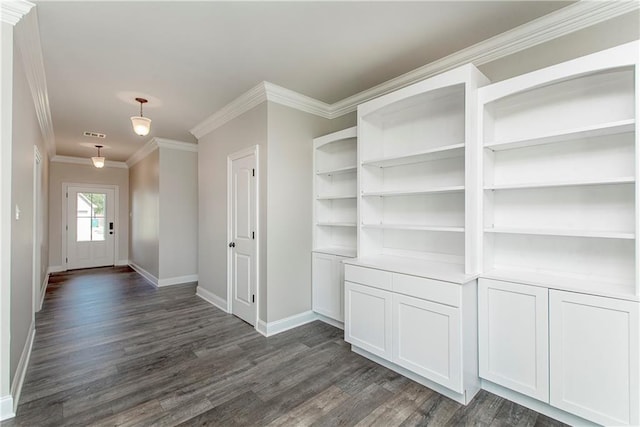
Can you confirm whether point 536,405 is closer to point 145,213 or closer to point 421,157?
point 421,157

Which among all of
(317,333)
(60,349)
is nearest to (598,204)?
(317,333)

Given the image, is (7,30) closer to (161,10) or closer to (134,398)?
(161,10)

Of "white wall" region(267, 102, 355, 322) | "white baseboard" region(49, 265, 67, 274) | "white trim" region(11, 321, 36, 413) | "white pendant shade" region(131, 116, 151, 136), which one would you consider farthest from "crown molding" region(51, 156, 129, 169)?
"white wall" region(267, 102, 355, 322)

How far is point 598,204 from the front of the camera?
77.2 inches

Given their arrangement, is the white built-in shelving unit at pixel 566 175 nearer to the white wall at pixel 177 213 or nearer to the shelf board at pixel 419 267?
the shelf board at pixel 419 267

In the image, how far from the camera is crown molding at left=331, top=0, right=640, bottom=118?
1922mm

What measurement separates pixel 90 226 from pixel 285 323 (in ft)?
22.1

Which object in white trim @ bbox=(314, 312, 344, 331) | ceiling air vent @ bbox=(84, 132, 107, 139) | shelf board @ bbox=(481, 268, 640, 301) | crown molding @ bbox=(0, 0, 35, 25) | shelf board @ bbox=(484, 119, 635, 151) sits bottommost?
white trim @ bbox=(314, 312, 344, 331)

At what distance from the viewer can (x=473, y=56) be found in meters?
2.51

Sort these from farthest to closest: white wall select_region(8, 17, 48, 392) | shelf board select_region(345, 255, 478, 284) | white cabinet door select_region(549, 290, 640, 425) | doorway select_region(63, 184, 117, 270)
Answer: doorway select_region(63, 184, 117, 270) < shelf board select_region(345, 255, 478, 284) < white wall select_region(8, 17, 48, 392) < white cabinet door select_region(549, 290, 640, 425)

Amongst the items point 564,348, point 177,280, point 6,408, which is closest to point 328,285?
point 564,348

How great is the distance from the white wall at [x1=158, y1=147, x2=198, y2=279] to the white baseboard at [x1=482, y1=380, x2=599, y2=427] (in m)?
5.17

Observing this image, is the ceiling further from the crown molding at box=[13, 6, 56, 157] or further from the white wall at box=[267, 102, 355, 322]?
the white wall at box=[267, 102, 355, 322]

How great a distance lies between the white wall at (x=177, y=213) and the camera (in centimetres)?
540
